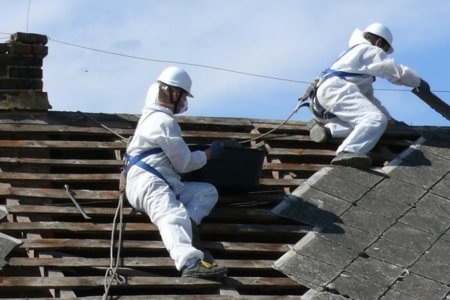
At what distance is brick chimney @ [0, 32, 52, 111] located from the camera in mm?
10781

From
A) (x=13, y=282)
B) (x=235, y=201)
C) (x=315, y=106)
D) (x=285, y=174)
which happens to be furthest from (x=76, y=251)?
(x=315, y=106)

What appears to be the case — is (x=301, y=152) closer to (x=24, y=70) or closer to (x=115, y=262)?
(x=24, y=70)

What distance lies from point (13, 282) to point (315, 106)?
11.9 ft

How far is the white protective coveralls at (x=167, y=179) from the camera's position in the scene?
916 centimetres

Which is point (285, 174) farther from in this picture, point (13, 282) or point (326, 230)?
point (13, 282)

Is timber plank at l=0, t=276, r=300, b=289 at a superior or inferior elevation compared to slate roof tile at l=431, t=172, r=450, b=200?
inferior

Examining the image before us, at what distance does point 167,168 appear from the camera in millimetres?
9430

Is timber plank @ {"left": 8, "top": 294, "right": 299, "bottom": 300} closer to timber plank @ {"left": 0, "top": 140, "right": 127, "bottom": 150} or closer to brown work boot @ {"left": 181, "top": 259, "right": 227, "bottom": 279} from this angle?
brown work boot @ {"left": 181, "top": 259, "right": 227, "bottom": 279}

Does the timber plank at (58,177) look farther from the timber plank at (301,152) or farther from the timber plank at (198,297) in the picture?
the timber plank at (198,297)

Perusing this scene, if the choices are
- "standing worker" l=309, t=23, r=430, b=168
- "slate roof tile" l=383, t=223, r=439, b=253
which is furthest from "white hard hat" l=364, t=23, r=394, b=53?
"slate roof tile" l=383, t=223, r=439, b=253

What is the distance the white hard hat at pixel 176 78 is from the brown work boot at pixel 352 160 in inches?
61.0

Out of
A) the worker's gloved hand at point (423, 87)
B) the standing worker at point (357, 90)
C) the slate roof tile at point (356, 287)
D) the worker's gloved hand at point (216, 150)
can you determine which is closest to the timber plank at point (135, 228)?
the worker's gloved hand at point (216, 150)

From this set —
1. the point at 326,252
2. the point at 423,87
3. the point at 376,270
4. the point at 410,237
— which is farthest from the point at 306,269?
the point at 423,87

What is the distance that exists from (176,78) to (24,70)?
6.05 feet
